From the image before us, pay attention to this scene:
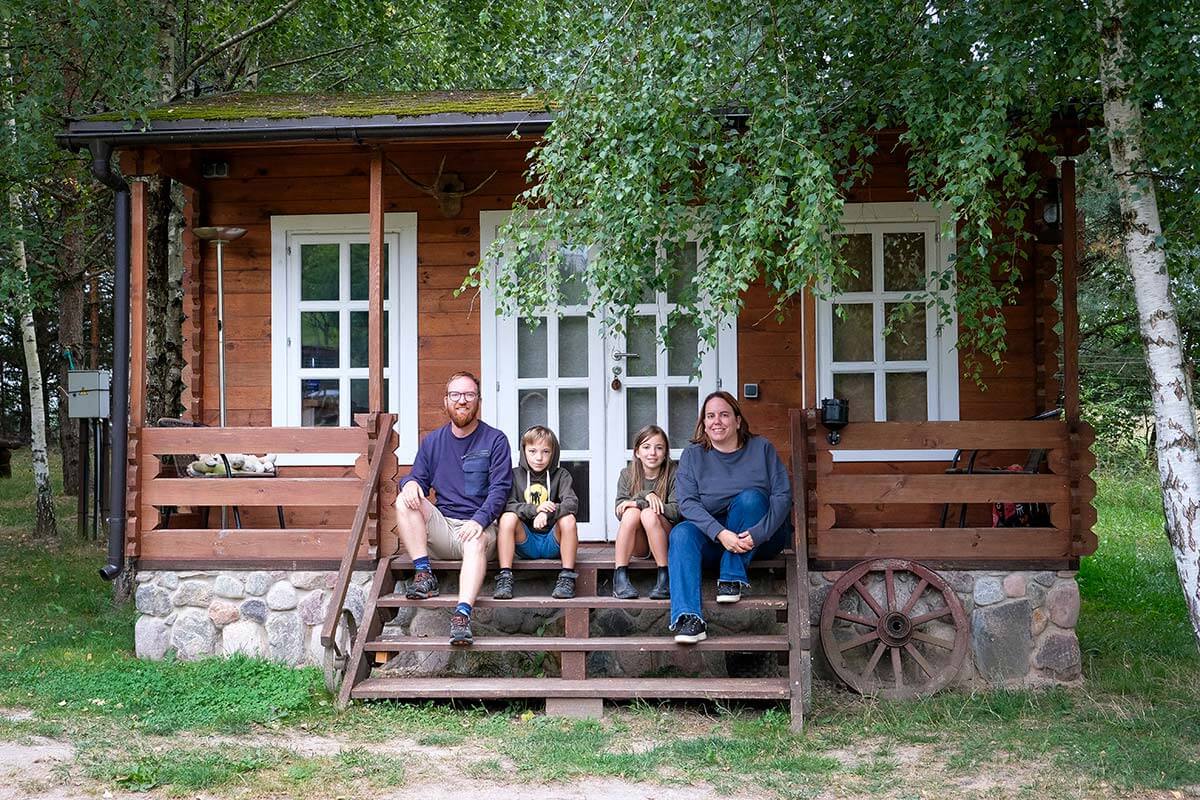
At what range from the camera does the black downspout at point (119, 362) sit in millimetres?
6547

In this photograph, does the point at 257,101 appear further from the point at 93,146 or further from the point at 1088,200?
the point at 1088,200

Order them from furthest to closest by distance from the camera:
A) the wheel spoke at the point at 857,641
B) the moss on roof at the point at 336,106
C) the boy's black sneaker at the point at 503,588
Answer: the moss on roof at the point at 336,106
the wheel spoke at the point at 857,641
the boy's black sneaker at the point at 503,588

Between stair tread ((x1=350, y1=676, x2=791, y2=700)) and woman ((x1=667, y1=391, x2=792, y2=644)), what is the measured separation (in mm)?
235

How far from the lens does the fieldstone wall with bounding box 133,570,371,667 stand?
654 cm

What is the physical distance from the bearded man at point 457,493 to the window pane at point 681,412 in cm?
148

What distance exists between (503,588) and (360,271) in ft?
8.43

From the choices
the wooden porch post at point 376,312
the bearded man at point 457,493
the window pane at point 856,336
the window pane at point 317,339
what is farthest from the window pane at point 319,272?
the window pane at point 856,336

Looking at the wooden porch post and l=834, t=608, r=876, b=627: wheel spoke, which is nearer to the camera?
l=834, t=608, r=876, b=627: wheel spoke

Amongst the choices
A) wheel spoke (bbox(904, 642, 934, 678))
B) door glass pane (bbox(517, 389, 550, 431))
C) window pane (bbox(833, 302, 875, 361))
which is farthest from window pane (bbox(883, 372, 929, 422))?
door glass pane (bbox(517, 389, 550, 431))

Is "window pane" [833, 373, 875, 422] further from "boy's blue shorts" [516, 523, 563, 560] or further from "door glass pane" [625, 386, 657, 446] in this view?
"boy's blue shorts" [516, 523, 563, 560]

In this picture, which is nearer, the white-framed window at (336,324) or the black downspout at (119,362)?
the black downspout at (119,362)

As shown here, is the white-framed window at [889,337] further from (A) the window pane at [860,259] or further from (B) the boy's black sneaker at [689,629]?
(B) the boy's black sneaker at [689,629]

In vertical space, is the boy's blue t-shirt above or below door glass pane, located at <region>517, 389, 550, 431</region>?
below

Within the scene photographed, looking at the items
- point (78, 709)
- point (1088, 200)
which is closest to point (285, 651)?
point (78, 709)
